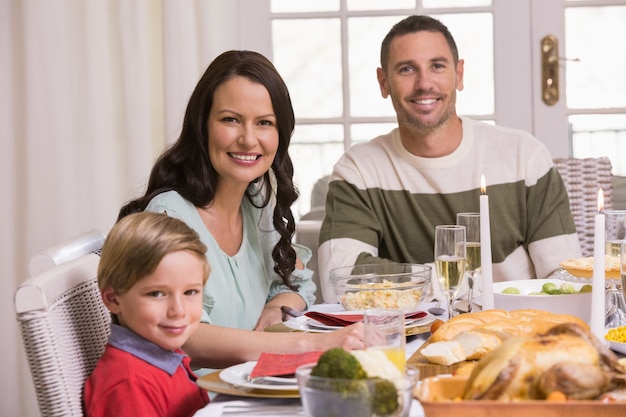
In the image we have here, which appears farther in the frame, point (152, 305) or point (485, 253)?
point (485, 253)

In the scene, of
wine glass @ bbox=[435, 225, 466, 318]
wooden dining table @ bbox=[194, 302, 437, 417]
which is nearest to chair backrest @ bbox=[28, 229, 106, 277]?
wooden dining table @ bbox=[194, 302, 437, 417]

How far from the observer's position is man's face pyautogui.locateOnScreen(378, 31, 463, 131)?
2.83m

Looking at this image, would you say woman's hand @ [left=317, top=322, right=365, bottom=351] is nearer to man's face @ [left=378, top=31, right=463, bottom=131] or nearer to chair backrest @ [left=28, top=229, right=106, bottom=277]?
chair backrest @ [left=28, top=229, right=106, bottom=277]

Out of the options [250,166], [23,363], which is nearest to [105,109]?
[23,363]

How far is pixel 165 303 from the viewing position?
4.42ft

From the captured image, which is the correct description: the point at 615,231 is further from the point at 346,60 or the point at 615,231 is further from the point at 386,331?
the point at 346,60

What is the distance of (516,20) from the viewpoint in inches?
A: 152

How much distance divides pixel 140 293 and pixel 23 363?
2.55m

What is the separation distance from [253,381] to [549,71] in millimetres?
3033

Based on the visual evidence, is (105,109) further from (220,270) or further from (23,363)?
(220,270)

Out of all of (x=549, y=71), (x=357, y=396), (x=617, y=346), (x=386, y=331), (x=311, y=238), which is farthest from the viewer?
(x=549, y=71)

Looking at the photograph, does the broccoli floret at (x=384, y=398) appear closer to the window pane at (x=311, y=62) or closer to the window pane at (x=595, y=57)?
the window pane at (x=311, y=62)

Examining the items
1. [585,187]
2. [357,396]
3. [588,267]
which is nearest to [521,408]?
[357,396]

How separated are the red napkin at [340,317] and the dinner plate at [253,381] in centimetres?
36
